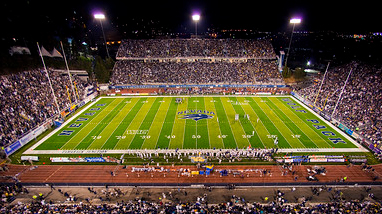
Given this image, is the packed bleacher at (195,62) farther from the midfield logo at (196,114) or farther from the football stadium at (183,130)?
the midfield logo at (196,114)

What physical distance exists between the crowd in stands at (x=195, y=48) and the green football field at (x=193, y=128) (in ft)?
59.0

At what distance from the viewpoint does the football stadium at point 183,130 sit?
16453mm

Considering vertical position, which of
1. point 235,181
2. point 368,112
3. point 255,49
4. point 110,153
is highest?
point 255,49

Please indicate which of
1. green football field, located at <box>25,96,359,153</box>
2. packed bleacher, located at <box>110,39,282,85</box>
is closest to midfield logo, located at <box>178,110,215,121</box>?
green football field, located at <box>25,96,359,153</box>

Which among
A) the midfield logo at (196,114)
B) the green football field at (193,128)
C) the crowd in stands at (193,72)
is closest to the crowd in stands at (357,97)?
the green football field at (193,128)

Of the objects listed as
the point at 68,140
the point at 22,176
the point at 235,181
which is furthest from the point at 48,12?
the point at 235,181

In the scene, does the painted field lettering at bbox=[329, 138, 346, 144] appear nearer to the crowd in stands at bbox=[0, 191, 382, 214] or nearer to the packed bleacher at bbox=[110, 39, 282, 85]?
the crowd in stands at bbox=[0, 191, 382, 214]

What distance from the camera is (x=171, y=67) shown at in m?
48.5

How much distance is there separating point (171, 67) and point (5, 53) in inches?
1263

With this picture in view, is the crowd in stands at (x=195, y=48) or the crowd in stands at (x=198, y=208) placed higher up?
the crowd in stands at (x=195, y=48)

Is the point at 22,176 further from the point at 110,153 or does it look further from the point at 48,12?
the point at 48,12

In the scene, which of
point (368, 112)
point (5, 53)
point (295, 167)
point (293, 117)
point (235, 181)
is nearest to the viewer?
point (235, 181)

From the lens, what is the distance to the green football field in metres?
23.6

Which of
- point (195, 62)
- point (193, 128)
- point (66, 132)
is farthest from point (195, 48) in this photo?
point (66, 132)
